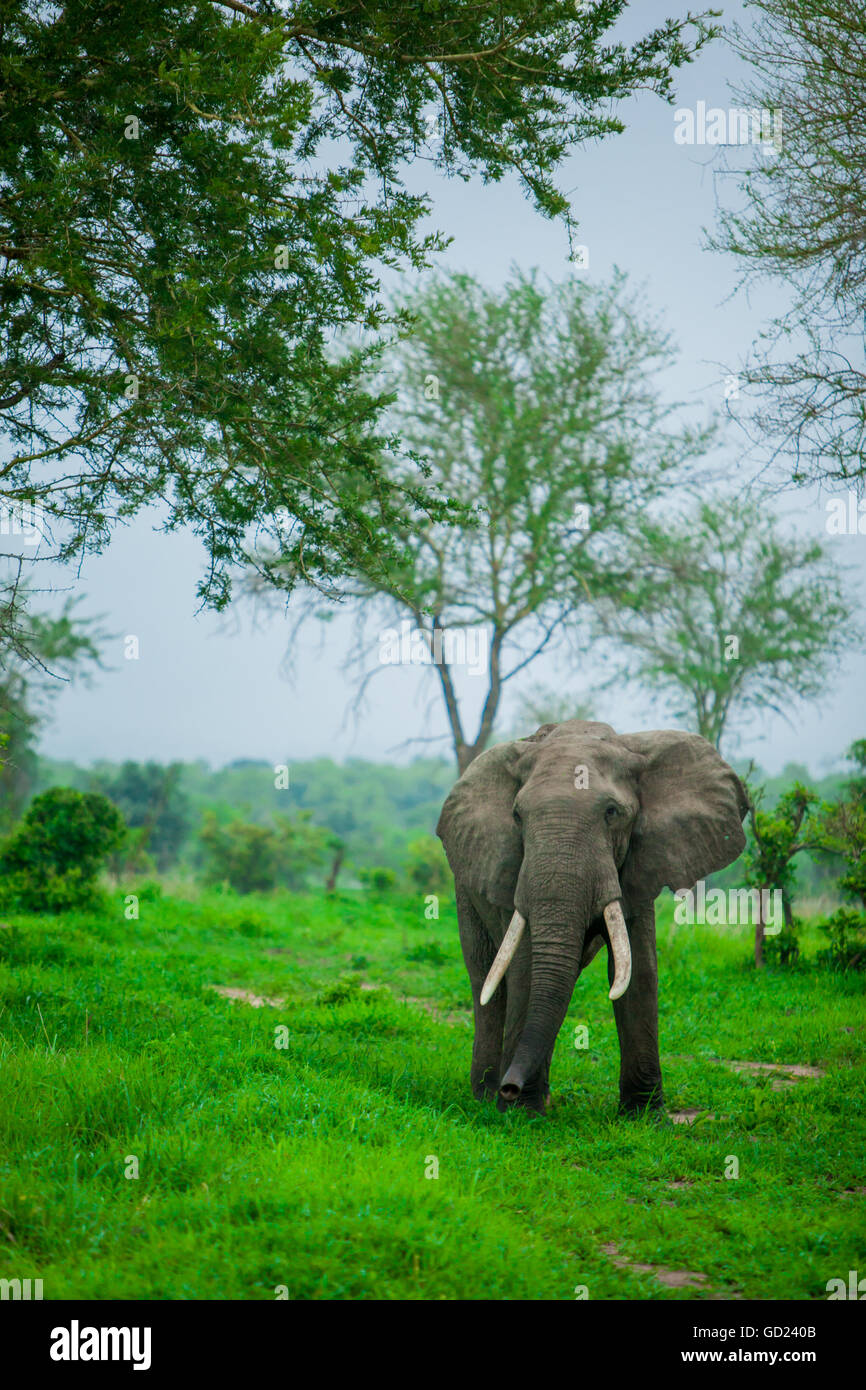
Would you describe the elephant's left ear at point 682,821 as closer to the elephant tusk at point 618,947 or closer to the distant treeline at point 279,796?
the elephant tusk at point 618,947

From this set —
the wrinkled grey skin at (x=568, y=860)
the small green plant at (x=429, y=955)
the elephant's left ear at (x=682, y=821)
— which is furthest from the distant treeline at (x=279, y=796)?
the elephant's left ear at (x=682, y=821)

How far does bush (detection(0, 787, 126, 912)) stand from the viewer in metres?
14.5

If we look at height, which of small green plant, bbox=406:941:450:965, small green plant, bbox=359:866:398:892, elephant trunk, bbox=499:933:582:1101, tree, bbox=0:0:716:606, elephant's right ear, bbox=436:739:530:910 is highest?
tree, bbox=0:0:716:606

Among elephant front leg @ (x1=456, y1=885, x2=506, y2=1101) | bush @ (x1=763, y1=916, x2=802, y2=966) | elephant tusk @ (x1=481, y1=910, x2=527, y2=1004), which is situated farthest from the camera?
bush @ (x1=763, y1=916, x2=802, y2=966)

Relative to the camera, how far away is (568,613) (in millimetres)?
20922

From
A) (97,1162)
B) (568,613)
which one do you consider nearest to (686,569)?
(568,613)

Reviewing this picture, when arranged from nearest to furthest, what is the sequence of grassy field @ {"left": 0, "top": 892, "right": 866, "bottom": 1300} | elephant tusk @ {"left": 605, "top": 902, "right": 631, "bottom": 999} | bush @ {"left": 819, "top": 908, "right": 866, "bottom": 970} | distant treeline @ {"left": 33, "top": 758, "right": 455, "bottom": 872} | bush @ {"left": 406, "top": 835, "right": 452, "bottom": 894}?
grassy field @ {"left": 0, "top": 892, "right": 866, "bottom": 1300}, elephant tusk @ {"left": 605, "top": 902, "right": 631, "bottom": 999}, bush @ {"left": 819, "top": 908, "right": 866, "bottom": 970}, bush @ {"left": 406, "top": 835, "right": 452, "bottom": 894}, distant treeline @ {"left": 33, "top": 758, "right": 455, "bottom": 872}

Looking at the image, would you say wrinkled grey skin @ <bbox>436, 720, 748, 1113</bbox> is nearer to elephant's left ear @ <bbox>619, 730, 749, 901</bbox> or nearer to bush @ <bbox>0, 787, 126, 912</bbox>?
elephant's left ear @ <bbox>619, 730, 749, 901</bbox>

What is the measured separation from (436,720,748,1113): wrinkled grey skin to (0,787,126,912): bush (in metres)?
7.99

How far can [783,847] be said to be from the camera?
13.1 m

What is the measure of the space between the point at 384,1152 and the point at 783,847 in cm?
849

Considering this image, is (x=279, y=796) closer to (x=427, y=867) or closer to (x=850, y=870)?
(x=427, y=867)

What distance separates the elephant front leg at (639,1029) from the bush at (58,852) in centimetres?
920

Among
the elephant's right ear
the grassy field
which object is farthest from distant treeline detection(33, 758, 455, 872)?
the elephant's right ear
